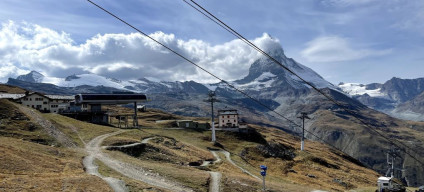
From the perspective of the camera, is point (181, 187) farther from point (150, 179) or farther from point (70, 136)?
point (70, 136)

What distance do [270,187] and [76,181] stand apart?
86.2 feet

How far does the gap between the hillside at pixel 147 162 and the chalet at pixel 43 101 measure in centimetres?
3918

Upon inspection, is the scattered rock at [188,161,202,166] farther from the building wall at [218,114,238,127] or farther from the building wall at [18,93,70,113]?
the building wall at [18,93,70,113]

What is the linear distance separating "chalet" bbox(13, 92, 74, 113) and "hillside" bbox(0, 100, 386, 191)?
39.2 metres

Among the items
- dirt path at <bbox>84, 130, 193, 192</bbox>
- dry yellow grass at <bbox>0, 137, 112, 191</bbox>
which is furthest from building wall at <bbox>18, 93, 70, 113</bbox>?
dry yellow grass at <bbox>0, 137, 112, 191</bbox>

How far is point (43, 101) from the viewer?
4483 inches

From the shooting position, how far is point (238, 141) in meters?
109

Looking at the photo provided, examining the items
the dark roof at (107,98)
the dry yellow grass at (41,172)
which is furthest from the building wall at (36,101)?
the dry yellow grass at (41,172)

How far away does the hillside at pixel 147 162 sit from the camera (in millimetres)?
34156

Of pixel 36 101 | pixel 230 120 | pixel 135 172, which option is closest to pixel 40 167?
pixel 135 172

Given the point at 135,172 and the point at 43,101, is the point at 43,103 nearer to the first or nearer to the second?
the point at 43,101

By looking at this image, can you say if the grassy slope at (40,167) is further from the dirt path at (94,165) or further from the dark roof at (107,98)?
the dark roof at (107,98)

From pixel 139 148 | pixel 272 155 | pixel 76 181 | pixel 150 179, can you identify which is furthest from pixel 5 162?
pixel 272 155

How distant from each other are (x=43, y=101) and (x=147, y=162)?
253ft
